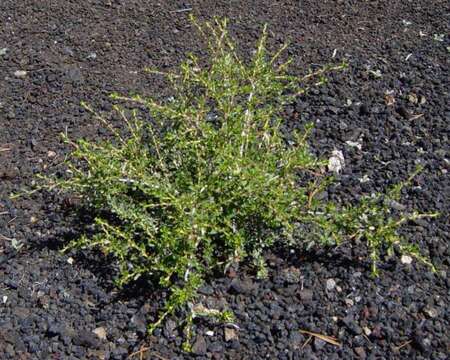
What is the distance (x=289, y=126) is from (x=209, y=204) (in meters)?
1.01

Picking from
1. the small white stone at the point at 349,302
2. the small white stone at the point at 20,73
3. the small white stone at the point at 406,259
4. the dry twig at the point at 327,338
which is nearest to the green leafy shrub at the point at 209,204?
the small white stone at the point at 406,259

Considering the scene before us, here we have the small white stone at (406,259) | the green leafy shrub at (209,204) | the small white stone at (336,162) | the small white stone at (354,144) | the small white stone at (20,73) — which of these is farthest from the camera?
the small white stone at (20,73)

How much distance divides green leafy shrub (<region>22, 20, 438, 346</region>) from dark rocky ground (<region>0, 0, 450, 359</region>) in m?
0.12

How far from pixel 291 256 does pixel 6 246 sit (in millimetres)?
1190

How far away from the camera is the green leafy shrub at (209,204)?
2.70 m

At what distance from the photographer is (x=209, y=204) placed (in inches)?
106

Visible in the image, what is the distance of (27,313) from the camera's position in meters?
2.89

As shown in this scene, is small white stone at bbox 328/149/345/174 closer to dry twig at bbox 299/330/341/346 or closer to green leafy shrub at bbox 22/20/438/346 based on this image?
green leafy shrub at bbox 22/20/438/346

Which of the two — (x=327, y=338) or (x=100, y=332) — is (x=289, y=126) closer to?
(x=327, y=338)

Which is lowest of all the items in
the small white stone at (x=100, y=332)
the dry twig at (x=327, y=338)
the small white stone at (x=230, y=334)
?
the small white stone at (x=100, y=332)

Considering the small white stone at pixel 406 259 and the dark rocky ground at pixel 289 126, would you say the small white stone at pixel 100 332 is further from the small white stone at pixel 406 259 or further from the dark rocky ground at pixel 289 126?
the small white stone at pixel 406 259

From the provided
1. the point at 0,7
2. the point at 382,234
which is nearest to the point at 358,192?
the point at 382,234

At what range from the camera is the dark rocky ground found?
2770mm

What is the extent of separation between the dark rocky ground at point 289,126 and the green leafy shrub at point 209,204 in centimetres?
12
